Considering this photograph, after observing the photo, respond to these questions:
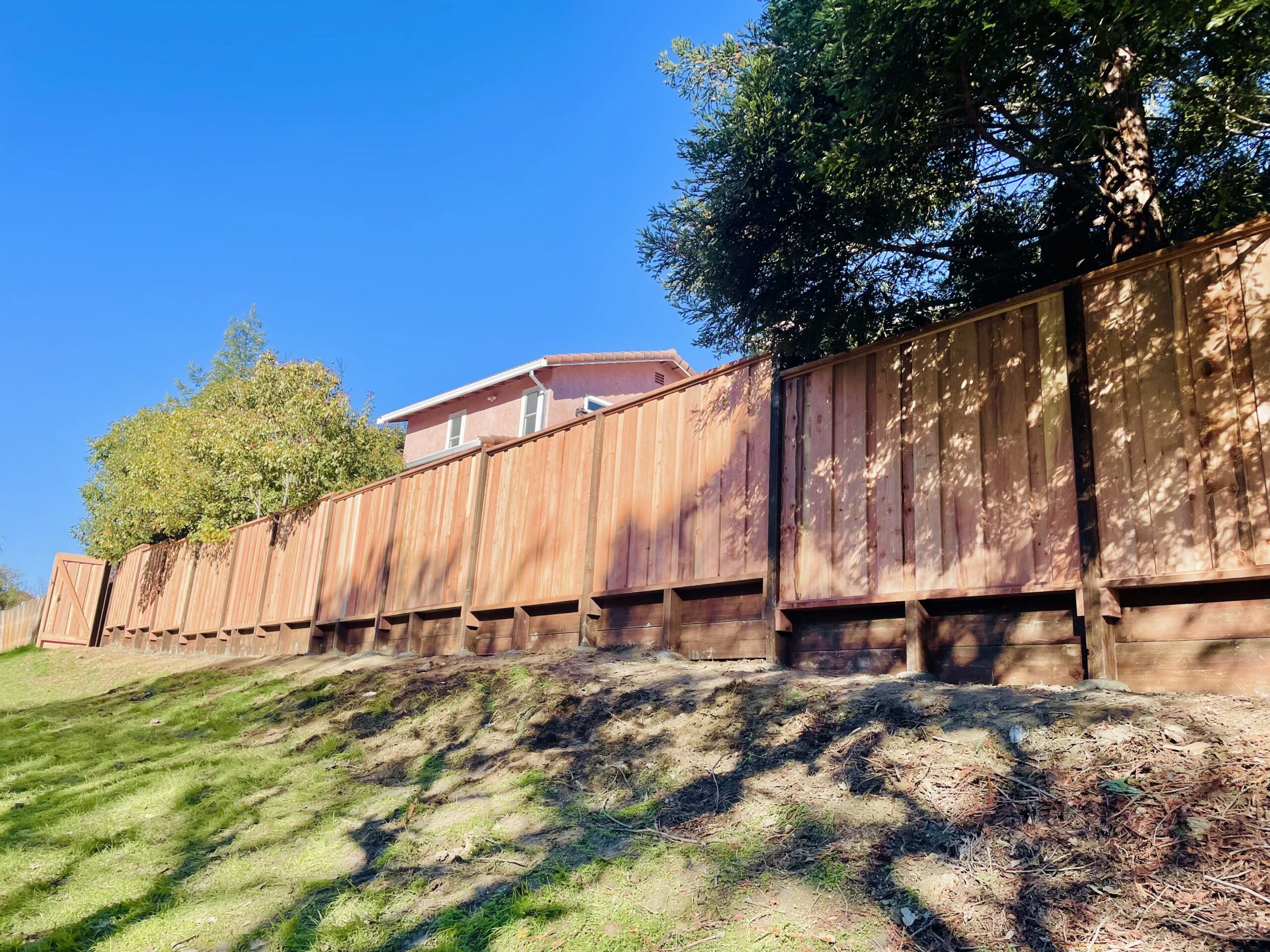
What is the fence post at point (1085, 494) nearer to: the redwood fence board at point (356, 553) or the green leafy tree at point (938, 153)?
the green leafy tree at point (938, 153)

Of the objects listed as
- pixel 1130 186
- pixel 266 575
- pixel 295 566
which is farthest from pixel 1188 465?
pixel 266 575

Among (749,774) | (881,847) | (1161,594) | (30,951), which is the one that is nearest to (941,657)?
(1161,594)

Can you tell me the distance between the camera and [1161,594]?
4449 millimetres

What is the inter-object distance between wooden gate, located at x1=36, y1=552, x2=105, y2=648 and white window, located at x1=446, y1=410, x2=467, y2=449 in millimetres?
10724

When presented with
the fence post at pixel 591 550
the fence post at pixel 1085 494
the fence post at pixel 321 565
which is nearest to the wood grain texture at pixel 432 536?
the fence post at pixel 321 565

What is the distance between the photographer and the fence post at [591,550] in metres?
7.72

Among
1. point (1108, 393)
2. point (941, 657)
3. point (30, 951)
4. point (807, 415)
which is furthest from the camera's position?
point (807, 415)

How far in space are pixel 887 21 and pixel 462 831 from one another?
16.7 ft

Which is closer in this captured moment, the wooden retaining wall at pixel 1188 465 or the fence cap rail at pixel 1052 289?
the wooden retaining wall at pixel 1188 465

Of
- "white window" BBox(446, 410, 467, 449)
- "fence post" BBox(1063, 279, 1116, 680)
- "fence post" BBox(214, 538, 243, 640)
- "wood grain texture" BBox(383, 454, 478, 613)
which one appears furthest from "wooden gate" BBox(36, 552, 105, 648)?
"fence post" BBox(1063, 279, 1116, 680)

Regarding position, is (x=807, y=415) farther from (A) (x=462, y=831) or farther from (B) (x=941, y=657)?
(A) (x=462, y=831)

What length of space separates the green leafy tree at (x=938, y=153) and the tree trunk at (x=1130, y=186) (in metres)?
0.01

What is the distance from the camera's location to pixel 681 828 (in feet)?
12.6

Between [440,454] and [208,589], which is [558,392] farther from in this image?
[208,589]
